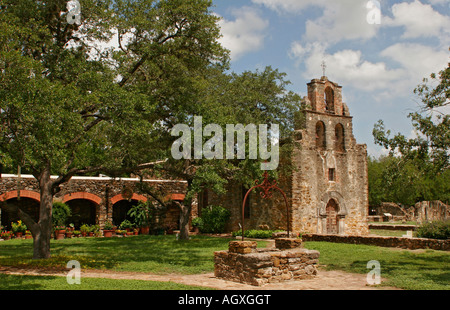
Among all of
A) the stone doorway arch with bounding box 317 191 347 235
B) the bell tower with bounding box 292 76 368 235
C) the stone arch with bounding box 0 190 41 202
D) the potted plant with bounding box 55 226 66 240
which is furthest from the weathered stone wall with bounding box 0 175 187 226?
the stone doorway arch with bounding box 317 191 347 235

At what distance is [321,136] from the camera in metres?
24.5

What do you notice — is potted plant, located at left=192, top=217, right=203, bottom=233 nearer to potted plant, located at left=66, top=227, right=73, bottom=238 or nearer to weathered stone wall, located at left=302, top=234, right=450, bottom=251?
potted plant, located at left=66, top=227, right=73, bottom=238

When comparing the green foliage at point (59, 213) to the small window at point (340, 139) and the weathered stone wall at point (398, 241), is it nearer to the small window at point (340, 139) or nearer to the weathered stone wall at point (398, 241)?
the weathered stone wall at point (398, 241)

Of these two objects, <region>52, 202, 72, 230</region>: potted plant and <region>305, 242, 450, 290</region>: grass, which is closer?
<region>305, 242, 450, 290</region>: grass

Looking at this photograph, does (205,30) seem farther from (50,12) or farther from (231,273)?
(231,273)

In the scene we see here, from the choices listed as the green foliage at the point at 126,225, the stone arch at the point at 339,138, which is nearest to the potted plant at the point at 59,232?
the green foliage at the point at 126,225

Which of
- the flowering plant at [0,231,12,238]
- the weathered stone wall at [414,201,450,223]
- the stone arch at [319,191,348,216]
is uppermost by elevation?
the stone arch at [319,191,348,216]

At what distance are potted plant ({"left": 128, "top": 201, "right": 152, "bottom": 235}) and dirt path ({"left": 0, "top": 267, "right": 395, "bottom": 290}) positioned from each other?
14819 millimetres

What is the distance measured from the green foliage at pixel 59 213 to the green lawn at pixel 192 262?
6449mm

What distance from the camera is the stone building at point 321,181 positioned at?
2270 cm

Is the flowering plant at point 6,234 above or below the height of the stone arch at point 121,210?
below

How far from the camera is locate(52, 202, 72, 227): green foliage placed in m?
23.0

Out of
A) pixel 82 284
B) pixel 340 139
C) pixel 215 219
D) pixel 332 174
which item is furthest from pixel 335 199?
pixel 82 284
